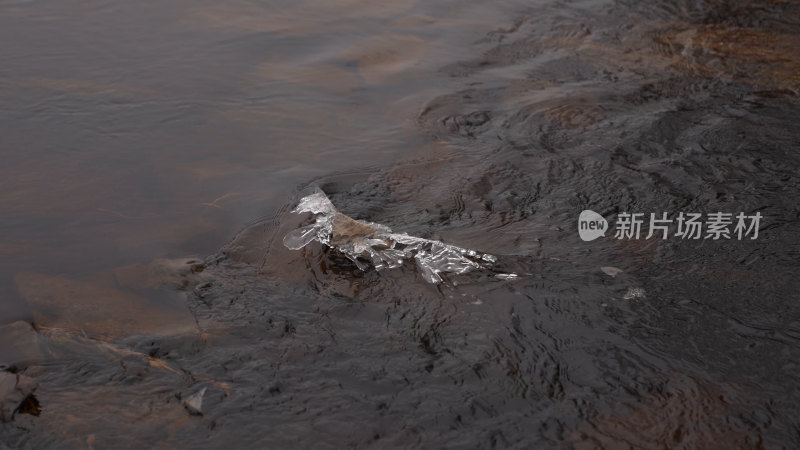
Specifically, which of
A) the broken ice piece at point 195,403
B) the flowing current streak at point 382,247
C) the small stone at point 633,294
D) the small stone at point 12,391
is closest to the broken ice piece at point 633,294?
the small stone at point 633,294

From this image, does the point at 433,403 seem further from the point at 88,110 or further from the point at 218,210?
the point at 88,110

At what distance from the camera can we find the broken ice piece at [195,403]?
8.86ft

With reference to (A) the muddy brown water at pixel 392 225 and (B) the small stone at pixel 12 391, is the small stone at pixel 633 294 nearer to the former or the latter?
(A) the muddy brown water at pixel 392 225

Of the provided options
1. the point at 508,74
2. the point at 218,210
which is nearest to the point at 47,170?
the point at 218,210

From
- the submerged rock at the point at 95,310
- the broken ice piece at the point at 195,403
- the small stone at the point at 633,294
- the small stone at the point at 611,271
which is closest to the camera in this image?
the broken ice piece at the point at 195,403

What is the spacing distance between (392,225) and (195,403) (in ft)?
4.79

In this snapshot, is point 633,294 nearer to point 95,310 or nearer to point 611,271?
point 611,271

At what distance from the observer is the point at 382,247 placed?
11.6 ft

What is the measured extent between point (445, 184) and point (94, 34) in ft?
11.4

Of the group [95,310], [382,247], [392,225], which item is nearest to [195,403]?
[95,310]

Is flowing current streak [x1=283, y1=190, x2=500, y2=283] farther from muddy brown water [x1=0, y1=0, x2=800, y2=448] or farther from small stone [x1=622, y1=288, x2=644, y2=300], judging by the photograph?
small stone [x1=622, y1=288, x2=644, y2=300]

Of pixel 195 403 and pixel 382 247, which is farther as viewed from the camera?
pixel 382 247

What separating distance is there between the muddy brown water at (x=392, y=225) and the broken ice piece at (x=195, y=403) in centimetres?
3

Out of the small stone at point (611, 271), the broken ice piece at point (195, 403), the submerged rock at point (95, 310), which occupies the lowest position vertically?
the broken ice piece at point (195, 403)
